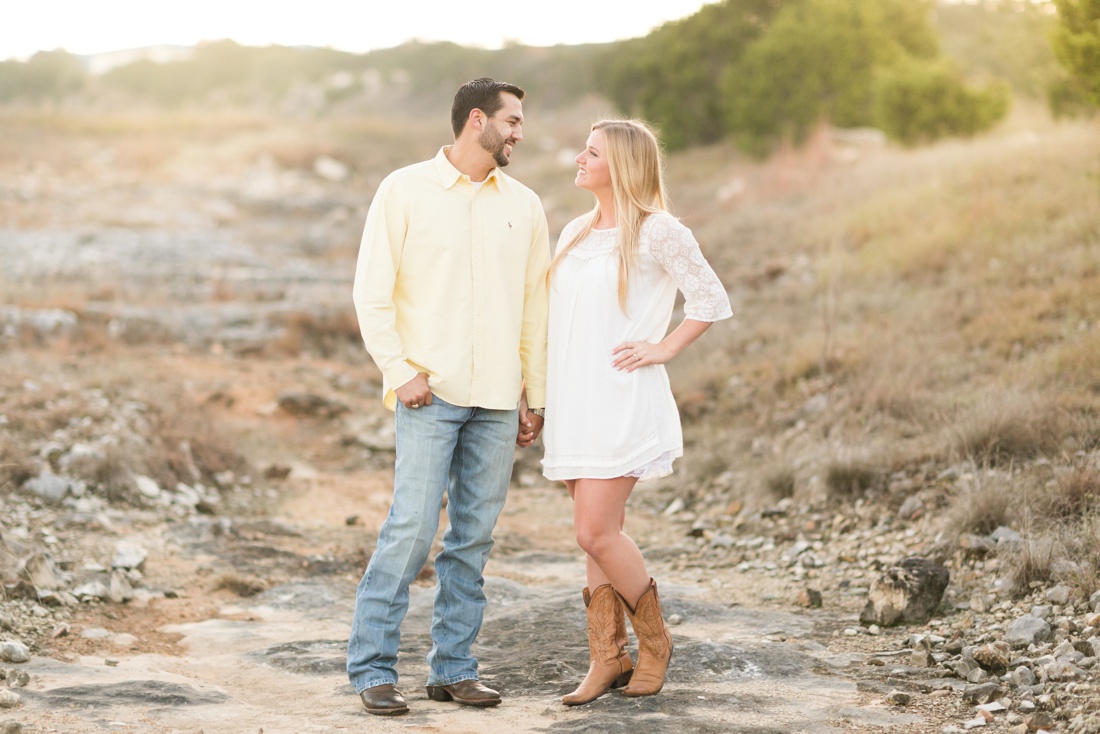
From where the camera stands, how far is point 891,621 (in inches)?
181

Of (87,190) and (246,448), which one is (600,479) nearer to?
(246,448)

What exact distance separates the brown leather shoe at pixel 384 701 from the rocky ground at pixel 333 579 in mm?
66

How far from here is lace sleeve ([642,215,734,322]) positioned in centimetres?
357

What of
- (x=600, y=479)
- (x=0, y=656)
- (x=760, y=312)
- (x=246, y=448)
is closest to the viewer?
(x=600, y=479)

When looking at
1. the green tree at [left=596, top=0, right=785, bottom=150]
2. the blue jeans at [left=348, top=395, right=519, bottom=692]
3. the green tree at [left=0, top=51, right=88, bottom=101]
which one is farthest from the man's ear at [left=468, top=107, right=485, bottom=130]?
the green tree at [left=0, top=51, right=88, bottom=101]

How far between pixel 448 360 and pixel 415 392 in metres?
0.17

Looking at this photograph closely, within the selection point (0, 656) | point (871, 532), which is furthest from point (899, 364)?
point (0, 656)

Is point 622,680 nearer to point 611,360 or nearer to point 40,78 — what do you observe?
point 611,360

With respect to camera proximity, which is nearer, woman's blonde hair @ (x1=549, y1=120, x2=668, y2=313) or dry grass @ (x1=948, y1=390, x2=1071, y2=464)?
woman's blonde hair @ (x1=549, y1=120, x2=668, y2=313)

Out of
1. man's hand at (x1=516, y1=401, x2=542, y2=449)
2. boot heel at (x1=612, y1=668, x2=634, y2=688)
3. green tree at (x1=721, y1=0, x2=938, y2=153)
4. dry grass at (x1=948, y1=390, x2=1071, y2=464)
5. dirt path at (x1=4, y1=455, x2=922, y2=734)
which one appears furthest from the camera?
green tree at (x1=721, y1=0, x2=938, y2=153)

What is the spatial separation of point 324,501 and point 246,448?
123 centimetres

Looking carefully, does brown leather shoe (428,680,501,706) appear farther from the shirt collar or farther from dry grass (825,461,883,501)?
dry grass (825,461,883,501)

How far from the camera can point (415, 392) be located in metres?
3.50

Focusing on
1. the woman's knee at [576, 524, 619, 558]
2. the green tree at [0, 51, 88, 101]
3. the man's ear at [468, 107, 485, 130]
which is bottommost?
the woman's knee at [576, 524, 619, 558]
